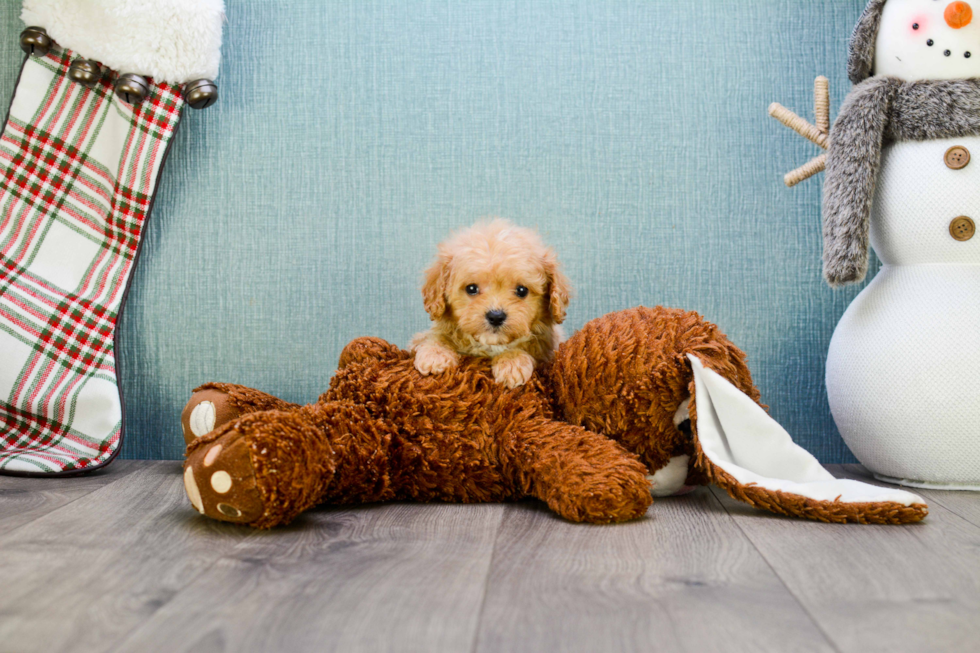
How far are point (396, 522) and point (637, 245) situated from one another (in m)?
0.70

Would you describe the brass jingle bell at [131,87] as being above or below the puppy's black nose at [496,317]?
above

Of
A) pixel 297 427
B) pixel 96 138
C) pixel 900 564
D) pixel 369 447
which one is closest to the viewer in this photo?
pixel 900 564

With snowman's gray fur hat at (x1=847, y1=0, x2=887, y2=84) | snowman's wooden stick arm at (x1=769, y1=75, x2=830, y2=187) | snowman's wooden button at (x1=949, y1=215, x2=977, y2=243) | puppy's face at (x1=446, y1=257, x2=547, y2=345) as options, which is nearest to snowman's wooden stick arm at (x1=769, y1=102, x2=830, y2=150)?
snowman's wooden stick arm at (x1=769, y1=75, x2=830, y2=187)

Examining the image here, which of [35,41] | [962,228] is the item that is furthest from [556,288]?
[35,41]

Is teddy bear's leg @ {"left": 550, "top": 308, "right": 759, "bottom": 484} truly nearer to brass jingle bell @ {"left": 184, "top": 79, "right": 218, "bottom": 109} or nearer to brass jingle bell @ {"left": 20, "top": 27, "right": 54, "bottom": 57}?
brass jingle bell @ {"left": 184, "top": 79, "right": 218, "bottom": 109}

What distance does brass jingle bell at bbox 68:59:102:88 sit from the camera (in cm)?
128

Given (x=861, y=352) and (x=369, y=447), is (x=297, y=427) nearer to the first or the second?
(x=369, y=447)

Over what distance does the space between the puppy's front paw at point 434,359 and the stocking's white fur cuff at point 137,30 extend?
0.67m

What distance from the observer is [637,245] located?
1370mm

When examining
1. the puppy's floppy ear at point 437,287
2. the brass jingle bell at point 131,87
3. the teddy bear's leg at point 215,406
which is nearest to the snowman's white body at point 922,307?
the puppy's floppy ear at point 437,287

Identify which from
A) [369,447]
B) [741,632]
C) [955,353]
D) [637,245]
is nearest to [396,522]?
[369,447]

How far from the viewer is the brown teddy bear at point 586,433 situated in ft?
3.04

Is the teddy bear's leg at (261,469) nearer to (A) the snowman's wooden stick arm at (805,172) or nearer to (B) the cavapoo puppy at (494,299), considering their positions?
(B) the cavapoo puppy at (494,299)

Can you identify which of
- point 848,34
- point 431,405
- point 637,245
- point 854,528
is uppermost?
point 848,34
